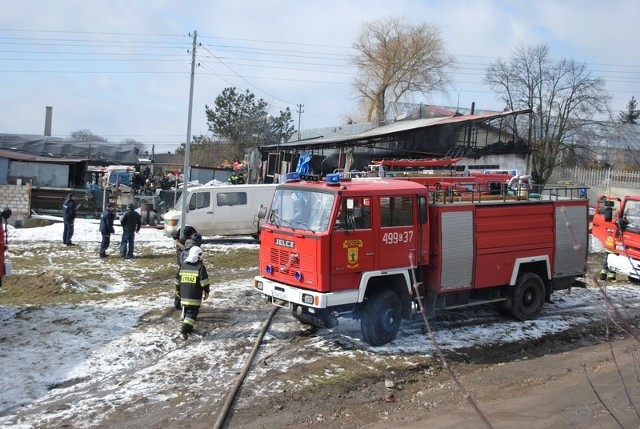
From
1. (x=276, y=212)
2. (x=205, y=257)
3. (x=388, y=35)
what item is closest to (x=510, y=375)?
(x=276, y=212)

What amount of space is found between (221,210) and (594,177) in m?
21.7

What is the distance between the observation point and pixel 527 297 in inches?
441

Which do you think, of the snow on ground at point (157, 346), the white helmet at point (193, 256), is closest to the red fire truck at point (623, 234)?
the snow on ground at point (157, 346)

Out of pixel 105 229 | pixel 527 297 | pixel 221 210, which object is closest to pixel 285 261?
pixel 527 297

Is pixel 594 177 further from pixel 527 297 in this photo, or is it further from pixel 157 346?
pixel 157 346

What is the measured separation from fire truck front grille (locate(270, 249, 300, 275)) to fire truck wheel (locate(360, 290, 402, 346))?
125 centimetres

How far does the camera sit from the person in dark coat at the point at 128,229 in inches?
676

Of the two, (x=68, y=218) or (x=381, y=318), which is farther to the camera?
(x=68, y=218)

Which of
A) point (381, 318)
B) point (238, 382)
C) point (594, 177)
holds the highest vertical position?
point (594, 177)

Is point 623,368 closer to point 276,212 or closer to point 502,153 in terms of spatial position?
point 276,212

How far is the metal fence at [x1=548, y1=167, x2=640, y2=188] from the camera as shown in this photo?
94.2ft

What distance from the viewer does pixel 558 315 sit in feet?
38.5

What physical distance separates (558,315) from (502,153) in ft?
50.0

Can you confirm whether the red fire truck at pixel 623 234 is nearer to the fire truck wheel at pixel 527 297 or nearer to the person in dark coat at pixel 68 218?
the fire truck wheel at pixel 527 297
